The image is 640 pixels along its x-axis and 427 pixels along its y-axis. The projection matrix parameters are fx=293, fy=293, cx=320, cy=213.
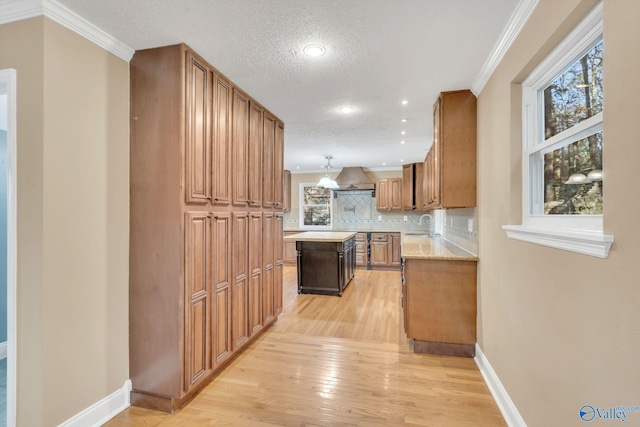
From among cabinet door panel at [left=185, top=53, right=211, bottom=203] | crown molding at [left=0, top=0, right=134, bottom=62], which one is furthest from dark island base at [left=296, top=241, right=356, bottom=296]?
crown molding at [left=0, top=0, right=134, bottom=62]

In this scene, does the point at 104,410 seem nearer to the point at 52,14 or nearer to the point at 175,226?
the point at 175,226

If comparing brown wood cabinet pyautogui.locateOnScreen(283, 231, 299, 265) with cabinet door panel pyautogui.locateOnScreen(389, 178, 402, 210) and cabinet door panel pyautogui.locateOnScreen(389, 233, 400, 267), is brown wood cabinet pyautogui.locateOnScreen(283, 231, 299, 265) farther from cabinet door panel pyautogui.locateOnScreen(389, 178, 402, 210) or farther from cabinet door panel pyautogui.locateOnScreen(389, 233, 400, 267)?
cabinet door panel pyautogui.locateOnScreen(389, 178, 402, 210)

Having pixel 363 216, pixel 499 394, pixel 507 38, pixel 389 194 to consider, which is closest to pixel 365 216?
pixel 363 216

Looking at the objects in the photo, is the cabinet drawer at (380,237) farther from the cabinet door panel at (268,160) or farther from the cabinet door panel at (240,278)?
the cabinet door panel at (240,278)

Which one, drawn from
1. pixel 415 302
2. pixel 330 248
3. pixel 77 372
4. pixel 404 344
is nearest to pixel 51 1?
pixel 77 372

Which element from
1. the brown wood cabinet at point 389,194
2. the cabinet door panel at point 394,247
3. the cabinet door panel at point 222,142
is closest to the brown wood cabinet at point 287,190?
the brown wood cabinet at point 389,194

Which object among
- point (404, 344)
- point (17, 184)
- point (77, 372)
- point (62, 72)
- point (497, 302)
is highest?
point (62, 72)

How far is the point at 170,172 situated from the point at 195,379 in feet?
4.82

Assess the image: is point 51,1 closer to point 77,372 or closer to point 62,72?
point 62,72

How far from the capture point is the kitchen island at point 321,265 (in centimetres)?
474

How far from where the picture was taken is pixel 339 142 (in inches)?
189

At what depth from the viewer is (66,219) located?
1685 millimetres

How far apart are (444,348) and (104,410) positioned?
2692 millimetres

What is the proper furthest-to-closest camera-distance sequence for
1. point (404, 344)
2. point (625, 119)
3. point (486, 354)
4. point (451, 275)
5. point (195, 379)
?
point (404, 344), point (451, 275), point (486, 354), point (195, 379), point (625, 119)
